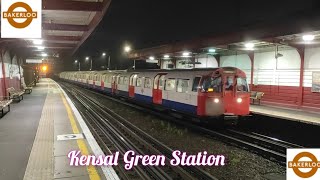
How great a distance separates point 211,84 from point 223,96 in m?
0.68

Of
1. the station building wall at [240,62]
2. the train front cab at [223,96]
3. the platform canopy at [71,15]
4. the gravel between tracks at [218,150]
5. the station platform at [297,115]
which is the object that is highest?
the platform canopy at [71,15]

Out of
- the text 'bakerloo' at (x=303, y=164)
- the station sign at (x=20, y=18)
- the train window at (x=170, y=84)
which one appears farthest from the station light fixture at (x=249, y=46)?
the text 'bakerloo' at (x=303, y=164)

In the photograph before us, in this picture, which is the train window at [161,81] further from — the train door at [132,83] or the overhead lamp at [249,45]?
the overhead lamp at [249,45]

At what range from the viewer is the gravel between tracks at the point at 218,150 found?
24.0 feet

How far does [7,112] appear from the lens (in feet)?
50.1

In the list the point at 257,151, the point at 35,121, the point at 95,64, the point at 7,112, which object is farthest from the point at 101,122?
the point at 95,64

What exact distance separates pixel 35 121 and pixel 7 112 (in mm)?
3420

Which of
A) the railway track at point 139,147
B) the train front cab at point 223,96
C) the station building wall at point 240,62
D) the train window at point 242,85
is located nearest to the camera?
the railway track at point 139,147

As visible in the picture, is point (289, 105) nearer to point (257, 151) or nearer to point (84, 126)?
point (257, 151)

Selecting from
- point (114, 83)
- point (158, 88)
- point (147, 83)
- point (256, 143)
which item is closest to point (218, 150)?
point (256, 143)

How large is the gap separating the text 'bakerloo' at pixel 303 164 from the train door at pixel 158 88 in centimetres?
1042

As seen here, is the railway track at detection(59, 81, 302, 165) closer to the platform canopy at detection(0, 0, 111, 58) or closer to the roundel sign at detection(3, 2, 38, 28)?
the platform canopy at detection(0, 0, 111, 58)

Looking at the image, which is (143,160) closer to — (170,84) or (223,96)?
(223,96)

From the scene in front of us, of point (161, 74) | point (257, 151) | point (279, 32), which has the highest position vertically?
point (279, 32)
